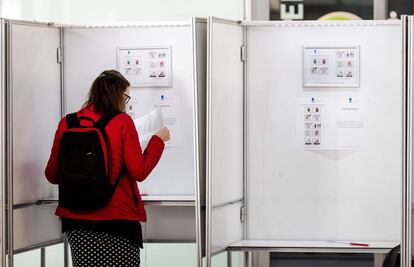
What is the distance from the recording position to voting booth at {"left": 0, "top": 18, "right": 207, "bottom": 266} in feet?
14.5

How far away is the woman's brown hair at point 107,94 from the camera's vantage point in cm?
398

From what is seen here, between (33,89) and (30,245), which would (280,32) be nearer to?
(33,89)

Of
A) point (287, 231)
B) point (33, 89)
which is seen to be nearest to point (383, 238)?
point (287, 231)

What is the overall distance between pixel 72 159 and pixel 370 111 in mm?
1536

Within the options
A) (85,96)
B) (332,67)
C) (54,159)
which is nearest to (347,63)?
(332,67)

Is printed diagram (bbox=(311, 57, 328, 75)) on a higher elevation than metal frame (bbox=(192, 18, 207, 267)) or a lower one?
higher

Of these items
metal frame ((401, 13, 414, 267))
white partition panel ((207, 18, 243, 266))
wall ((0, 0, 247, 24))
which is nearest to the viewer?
metal frame ((401, 13, 414, 267))

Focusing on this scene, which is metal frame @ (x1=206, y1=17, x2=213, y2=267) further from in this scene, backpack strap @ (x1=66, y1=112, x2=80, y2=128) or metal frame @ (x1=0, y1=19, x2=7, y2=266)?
metal frame @ (x1=0, y1=19, x2=7, y2=266)

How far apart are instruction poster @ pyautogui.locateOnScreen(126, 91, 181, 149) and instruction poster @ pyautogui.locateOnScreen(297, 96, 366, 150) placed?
63 centimetres

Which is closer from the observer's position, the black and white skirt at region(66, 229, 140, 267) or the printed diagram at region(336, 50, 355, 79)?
the black and white skirt at region(66, 229, 140, 267)

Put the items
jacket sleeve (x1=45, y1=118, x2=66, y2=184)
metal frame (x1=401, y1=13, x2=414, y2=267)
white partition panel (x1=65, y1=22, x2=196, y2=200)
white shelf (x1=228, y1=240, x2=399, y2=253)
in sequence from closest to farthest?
metal frame (x1=401, y1=13, x2=414, y2=267) < jacket sleeve (x1=45, y1=118, x2=66, y2=184) < white shelf (x1=228, y1=240, x2=399, y2=253) < white partition panel (x1=65, y1=22, x2=196, y2=200)

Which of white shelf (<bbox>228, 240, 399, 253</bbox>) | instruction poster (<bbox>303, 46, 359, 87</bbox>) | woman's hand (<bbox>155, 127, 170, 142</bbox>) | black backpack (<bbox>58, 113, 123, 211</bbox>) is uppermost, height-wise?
instruction poster (<bbox>303, 46, 359, 87</bbox>)

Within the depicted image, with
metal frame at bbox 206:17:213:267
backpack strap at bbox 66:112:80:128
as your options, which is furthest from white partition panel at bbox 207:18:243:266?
backpack strap at bbox 66:112:80:128

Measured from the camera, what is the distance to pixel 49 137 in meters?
4.65
